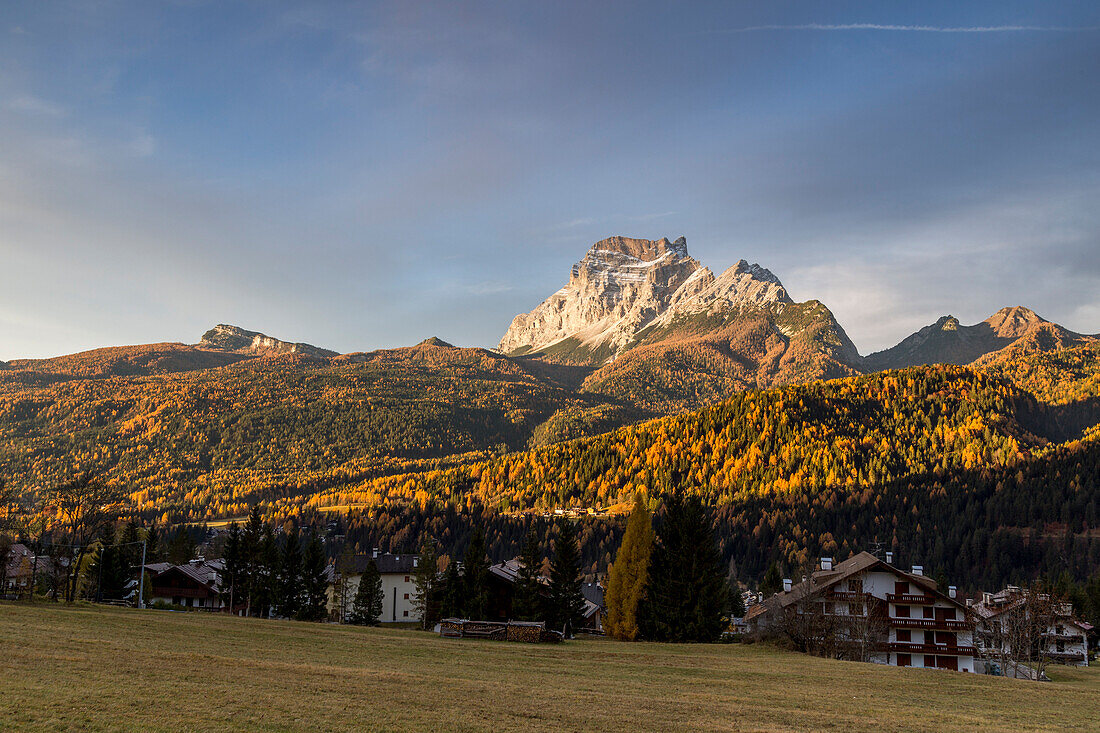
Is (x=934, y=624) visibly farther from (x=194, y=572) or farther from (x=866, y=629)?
(x=194, y=572)

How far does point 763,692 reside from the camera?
118ft

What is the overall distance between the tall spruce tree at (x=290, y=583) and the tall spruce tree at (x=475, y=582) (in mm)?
22297

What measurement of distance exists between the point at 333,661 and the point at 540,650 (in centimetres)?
2100

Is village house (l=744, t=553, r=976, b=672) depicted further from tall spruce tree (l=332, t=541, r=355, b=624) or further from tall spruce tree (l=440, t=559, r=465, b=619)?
tall spruce tree (l=332, t=541, r=355, b=624)

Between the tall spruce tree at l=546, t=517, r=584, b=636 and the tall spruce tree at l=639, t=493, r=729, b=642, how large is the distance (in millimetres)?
7172

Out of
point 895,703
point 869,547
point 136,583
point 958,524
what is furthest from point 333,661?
point 958,524

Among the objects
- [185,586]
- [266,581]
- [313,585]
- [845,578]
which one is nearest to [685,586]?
[845,578]

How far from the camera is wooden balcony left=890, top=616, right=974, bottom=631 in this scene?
76500mm

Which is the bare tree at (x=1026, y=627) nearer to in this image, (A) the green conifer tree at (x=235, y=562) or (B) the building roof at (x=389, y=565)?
(B) the building roof at (x=389, y=565)

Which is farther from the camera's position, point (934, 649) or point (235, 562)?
point (235, 562)

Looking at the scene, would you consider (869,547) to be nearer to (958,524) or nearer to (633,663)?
(958,524)

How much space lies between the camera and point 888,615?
258 feet

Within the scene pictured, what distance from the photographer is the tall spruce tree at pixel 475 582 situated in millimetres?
80938

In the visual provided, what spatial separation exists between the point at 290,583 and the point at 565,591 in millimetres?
34233
